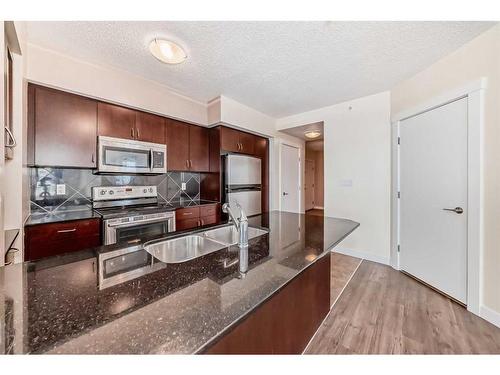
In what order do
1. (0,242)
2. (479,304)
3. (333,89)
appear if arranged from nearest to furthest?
1. (0,242)
2. (479,304)
3. (333,89)

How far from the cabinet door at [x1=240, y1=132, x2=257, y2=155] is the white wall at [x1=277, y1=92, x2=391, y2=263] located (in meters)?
1.20

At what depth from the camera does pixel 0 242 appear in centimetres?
102

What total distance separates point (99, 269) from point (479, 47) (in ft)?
10.3

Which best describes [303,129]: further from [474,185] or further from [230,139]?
[474,185]

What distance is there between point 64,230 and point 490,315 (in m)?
3.68

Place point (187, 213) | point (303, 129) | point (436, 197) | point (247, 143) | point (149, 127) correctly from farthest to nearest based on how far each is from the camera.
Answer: point (303, 129) < point (247, 143) < point (187, 213) < point (149, 127) < point (436, 197)

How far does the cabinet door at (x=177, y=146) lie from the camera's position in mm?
2836

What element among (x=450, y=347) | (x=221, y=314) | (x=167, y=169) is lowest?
(x=450, y=347)

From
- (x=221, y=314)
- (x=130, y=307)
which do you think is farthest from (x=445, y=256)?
(x=130, y=307)

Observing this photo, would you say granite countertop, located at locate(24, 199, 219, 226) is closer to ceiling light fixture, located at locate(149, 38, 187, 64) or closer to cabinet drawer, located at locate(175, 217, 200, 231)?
cabinet drawer, located at locate(175, 217, 200, 231)

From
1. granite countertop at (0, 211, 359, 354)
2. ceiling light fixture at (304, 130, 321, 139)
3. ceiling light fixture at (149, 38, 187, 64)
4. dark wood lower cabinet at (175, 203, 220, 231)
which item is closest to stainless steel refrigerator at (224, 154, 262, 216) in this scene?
dark wood lower cabinet at (175, 203, 220, 231)

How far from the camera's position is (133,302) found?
1.89 ft

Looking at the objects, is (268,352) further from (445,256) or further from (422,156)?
(422,156)

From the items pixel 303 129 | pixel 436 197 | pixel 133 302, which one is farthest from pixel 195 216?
pixel 436 197
